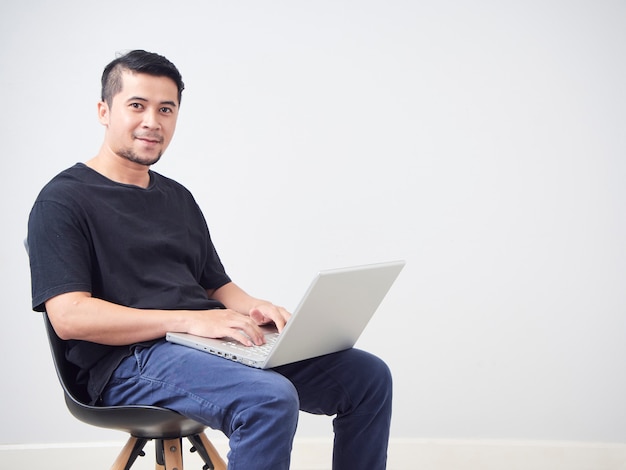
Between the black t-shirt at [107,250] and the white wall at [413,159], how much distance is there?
0.84 m

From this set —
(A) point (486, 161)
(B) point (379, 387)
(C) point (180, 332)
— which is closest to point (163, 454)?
(C) point (180, 332)

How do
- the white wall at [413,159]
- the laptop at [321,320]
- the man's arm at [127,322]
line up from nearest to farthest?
the laptop at [321,320] → the man's arm at [127,322] → the white wall at [413,159]

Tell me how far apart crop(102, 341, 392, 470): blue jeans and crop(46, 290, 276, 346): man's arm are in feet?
0.15

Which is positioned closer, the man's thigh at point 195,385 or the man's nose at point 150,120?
the man's thigh at point 195,385

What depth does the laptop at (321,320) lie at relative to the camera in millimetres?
1311

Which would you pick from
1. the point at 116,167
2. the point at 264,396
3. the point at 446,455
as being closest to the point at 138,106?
the point at 116,167

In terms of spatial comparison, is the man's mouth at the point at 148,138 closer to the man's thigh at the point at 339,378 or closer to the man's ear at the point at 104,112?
the man's ear at the point at 104,112

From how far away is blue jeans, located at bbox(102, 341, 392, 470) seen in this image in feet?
4.32

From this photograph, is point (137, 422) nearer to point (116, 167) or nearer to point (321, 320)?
point (321, 320)

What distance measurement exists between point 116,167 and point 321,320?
0.63 metres

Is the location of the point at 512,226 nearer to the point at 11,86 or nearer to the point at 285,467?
the point at 285,467

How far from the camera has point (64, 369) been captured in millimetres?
1558

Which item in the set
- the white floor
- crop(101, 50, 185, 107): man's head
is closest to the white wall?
the white floor

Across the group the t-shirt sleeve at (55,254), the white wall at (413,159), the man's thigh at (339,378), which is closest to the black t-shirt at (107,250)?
the t-shirt sleeve at (55,254)
